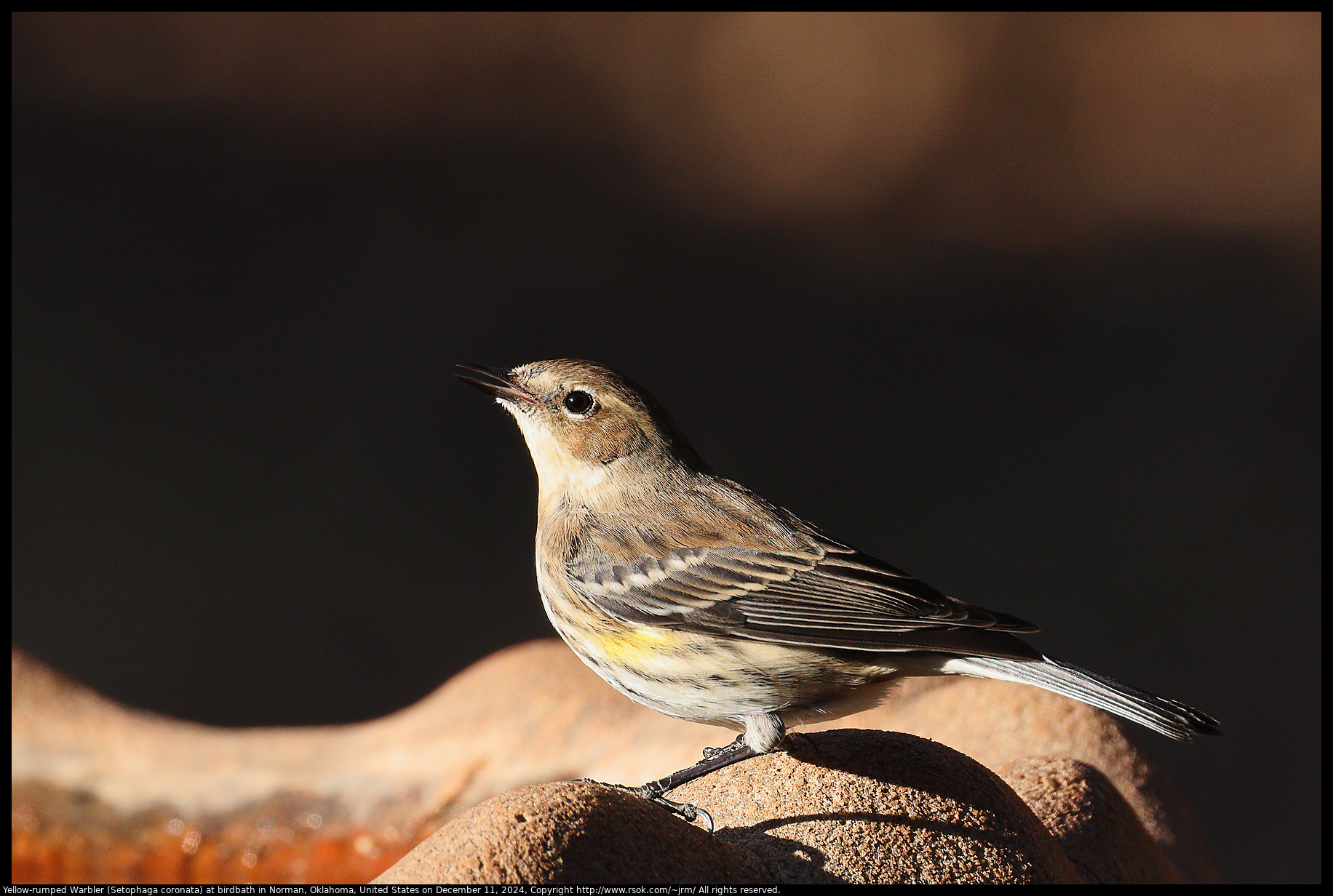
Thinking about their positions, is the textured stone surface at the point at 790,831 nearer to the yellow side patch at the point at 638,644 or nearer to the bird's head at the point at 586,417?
the yellow side patch at the point at 638,644

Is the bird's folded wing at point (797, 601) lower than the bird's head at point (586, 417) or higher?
lower

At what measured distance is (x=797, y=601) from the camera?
8.86ft

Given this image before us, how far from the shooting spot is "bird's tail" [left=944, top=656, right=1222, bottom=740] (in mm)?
2273

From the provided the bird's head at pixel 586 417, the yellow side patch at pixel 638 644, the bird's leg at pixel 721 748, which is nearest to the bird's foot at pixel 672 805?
the bird's leg at pixel 721 748

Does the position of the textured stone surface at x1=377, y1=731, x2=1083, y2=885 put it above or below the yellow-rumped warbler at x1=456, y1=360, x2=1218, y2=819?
below

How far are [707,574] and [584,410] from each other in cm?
65

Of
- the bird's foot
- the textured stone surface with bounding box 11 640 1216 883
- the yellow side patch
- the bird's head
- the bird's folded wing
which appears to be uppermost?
the bird's head

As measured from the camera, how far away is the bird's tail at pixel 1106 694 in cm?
227

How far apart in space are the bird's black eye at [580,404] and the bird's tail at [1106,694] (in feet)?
4.25

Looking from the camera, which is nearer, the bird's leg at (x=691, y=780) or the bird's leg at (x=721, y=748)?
the bird's leg at (x=691, y=780)

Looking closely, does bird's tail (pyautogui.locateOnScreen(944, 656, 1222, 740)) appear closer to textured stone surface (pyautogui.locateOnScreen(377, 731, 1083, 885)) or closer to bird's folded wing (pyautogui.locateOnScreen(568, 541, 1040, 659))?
bird's folded wing (pyautogui.locateOnScreen(568, 541, 1040, 659))

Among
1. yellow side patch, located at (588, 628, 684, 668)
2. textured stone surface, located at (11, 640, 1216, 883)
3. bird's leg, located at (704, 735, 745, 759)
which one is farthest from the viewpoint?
textured stone surface, located at (11, 640, 1216, 883)

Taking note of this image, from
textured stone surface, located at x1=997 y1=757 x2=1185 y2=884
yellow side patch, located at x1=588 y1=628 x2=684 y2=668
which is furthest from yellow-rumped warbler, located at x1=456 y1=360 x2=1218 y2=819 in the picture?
textured stone surface, located at x1=997 y1=757 x2=1185 y2=884
